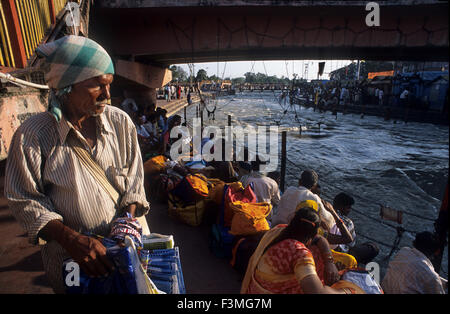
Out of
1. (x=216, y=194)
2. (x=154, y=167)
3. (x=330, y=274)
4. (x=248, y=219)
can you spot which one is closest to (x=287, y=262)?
(x=330, y=274)

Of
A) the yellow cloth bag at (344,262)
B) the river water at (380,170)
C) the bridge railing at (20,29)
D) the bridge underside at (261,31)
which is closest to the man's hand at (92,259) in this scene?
the river water at (380,170)

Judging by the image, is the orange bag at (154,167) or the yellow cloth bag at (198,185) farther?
the orange bag at (154,167)

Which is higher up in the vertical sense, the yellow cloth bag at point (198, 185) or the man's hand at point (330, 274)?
the yellow cloth bag at point (198, 185)

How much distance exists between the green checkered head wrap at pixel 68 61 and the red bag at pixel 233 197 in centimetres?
268

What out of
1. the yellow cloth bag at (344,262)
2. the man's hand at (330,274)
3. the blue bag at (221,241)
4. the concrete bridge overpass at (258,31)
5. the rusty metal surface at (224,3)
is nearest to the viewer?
the man's hand at (330,274)

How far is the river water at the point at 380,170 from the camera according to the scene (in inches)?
283

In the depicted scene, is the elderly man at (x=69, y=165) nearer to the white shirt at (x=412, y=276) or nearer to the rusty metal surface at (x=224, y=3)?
the white shirt at (x=412, y=276)

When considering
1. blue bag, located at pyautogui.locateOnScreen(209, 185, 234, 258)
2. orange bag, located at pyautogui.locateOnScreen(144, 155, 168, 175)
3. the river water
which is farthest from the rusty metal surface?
blue bag, located at pyautogui.locateOnScreen(209, 185, 234, 258)

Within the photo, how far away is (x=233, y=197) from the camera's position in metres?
3.87

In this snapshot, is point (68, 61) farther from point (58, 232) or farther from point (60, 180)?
point (58, 232)

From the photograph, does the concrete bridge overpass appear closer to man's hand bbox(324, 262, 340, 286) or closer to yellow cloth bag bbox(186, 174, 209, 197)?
yellow cloth bag bbox(186, 174, 209, 197)

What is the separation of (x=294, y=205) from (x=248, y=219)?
628 mm
